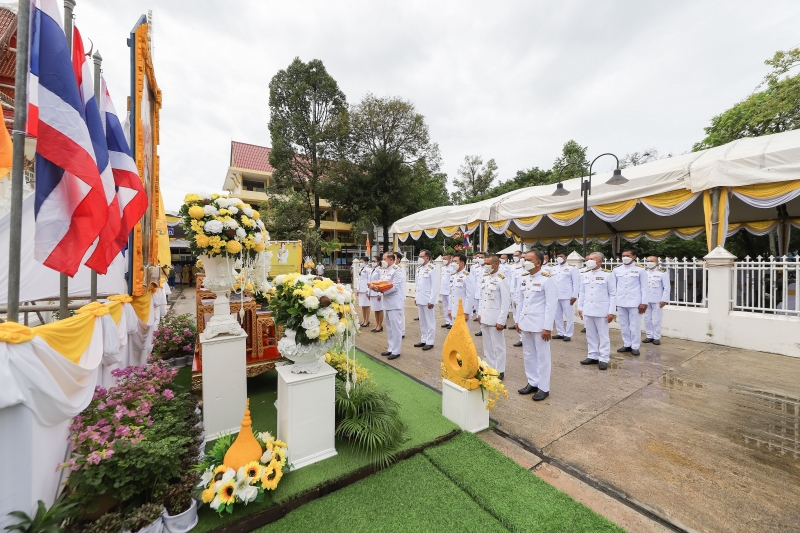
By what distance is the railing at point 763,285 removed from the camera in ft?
18.2

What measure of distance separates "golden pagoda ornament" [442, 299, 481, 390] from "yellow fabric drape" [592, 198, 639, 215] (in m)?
6.63

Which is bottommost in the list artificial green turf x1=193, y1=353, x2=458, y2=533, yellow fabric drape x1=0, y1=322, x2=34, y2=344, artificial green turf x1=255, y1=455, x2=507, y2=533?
artificial green turf x1=255, y1=455, x2=507, y2=533

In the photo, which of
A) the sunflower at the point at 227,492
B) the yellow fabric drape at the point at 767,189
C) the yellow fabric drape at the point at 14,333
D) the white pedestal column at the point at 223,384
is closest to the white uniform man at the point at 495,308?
the white pedestal column at the point at 223,384

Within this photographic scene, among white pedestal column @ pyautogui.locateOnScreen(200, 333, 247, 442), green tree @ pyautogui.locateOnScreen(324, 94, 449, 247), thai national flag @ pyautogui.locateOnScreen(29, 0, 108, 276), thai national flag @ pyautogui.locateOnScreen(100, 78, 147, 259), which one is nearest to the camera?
thai national flag @ pyautogui.locateOnScreen(29, 0, 108, 276)

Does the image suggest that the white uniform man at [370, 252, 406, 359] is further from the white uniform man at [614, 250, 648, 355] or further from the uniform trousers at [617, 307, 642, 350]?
the uniform trousers at [617, 307, 642, 350]

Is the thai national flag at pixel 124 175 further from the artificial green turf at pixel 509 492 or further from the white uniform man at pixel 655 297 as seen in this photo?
the white uniform man at pixel 655 297

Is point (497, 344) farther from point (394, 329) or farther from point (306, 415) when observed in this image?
point (306, 415)

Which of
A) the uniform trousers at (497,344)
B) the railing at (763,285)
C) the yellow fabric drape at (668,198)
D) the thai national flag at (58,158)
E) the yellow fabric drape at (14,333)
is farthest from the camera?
the yellow fabric drape at (668,198)

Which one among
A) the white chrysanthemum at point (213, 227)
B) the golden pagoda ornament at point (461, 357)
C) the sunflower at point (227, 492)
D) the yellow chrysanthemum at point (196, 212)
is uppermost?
the yellow chrysanthemum at point (196, 212)

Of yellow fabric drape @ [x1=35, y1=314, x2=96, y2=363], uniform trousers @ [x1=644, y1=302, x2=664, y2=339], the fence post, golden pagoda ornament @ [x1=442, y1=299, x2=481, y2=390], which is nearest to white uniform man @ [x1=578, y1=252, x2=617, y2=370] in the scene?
uniform trousers @ [x1=644, y1=302, x2=664, y2=339]

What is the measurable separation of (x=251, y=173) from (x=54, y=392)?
96.3 feet

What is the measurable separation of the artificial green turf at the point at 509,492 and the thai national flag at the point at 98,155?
2922mm

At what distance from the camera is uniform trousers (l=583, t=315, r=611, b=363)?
5227mm

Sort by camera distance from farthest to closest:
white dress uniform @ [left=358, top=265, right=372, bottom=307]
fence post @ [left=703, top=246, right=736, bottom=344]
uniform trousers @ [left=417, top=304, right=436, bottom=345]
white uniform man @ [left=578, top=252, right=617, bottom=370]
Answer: white dress uniform @ [left=358, top=265, right=372, bottom=307] < uniform trousers @ [left=417, top=304, right=436, bottom=345] < fence post @ [left=703, top=246, right=736, bottom=344] < white uniform man @ [left=578, top=252, right=617, bottom=370]
